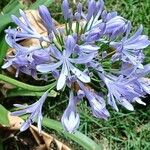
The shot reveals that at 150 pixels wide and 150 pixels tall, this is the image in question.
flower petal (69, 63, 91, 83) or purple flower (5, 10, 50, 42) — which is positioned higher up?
purple flower (5, 10, 50, 42)

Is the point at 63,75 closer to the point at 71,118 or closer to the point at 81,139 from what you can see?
the point at 71,118

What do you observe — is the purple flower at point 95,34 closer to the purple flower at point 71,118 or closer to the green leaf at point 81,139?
the purple flower at point 71,118

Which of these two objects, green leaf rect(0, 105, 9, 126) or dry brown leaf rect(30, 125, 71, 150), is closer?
green leaf rect(0, 105, 9, 126)

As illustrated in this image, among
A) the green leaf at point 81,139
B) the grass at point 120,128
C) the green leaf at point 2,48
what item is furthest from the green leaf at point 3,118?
the grass at point 120,128

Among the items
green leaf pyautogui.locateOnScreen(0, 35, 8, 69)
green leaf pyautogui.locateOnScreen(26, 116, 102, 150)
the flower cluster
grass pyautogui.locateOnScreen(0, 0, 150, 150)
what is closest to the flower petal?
the flower cluster

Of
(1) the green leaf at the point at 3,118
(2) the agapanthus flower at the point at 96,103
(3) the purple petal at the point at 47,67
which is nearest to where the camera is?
(3) the purple petal at the point at 47,67

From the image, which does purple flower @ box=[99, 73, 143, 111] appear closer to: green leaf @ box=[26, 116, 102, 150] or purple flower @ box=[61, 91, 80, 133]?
purple flower @ box=[61, 91, 80, 133]

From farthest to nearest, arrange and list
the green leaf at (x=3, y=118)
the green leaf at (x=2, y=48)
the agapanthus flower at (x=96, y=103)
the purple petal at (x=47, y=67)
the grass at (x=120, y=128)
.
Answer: the grass at (x=120, y=128)
the green leaf at (x=2, y=48)
the green leaf at (x=3, y=118)
the agapanthus flower at (x=96, y=103)
the purple petal at (x=47, y=67)

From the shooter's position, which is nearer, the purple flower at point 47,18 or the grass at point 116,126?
the purple flower at point 47,18
